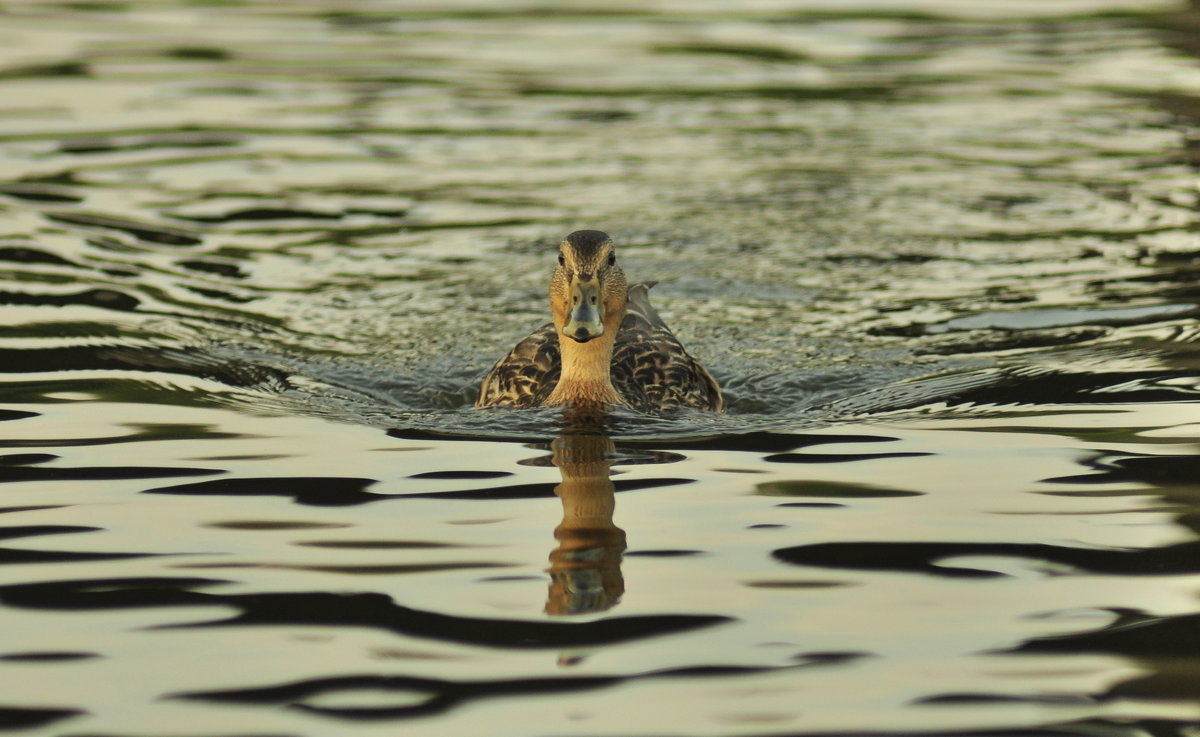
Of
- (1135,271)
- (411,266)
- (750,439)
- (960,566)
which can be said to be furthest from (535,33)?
(960,566)

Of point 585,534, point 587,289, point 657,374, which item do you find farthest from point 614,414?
point 585,534

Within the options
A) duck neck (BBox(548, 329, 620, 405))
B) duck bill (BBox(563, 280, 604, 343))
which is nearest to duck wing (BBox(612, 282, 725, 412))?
duck neck (BBox(548, 329, 620, 405))

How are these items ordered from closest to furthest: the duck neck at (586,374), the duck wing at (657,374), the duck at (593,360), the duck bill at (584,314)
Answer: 1. the duck bill at (584,314)
2. the duck at (593,360)
3. the duck neck at (586,374)
4. the duck wing at (657,374)

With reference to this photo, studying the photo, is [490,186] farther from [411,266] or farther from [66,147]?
[66,147]

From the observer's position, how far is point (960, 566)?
6.87 m

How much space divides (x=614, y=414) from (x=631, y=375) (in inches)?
29.2

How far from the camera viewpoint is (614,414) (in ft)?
32.5

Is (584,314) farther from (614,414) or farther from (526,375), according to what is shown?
(526,375)

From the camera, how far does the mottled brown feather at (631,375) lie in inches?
405

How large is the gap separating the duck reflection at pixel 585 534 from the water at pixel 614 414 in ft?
0.08

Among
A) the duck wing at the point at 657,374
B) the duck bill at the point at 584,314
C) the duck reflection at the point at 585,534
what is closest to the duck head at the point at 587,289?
the duck bill at the point at 584,314

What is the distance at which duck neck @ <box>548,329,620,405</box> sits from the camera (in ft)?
32.8

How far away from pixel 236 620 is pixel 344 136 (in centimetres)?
1198

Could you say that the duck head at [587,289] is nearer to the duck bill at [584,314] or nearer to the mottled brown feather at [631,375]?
the duck bill at [584,314]
